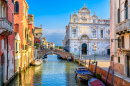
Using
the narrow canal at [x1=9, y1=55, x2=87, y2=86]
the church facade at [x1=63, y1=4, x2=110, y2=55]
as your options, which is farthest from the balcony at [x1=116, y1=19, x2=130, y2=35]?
the church facade at [x1=63, y1=4, x2=110, y2=55]

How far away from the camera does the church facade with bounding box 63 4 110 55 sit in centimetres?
3422

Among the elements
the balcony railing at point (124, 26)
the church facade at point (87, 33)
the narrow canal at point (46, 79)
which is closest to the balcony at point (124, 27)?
the balcony railing at point (124, 26)

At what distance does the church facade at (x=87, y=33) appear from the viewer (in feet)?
112

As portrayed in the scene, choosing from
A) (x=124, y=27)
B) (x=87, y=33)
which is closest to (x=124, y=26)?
(x=124, y=27)

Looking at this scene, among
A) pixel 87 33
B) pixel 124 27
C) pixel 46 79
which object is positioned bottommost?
pixel 46 79

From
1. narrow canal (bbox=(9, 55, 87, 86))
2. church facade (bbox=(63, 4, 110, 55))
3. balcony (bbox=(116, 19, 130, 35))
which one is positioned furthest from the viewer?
church facade (bbox=(63, 4, 110, 55))

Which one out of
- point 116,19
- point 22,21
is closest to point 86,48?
point 22,21

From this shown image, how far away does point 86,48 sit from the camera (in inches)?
1398

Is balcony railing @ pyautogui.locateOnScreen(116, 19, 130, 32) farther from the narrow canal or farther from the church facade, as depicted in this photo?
the church facade

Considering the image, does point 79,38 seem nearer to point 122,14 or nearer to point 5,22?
point 122,14

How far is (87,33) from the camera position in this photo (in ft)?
114

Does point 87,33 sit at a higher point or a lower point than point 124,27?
higher

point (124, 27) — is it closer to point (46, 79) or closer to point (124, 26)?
point (124, 26)

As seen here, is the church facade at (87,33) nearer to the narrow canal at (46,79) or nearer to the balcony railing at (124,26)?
the narrow canal at (46,79)
